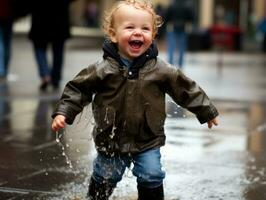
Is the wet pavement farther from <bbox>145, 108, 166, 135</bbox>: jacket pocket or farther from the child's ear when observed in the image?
the child's ear

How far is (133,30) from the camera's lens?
464 centimetres

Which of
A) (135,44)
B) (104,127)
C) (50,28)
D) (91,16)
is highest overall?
(135,44)

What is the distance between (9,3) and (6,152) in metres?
6.97

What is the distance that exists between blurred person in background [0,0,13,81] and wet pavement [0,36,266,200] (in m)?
1.64

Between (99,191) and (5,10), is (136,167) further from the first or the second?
(5,10)

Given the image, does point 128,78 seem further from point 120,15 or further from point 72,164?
point 72,164

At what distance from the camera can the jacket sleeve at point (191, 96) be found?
15.5ft

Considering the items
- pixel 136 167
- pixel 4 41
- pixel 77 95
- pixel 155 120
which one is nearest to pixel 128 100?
pixel 155 120

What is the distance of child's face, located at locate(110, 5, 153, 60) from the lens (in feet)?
15.2

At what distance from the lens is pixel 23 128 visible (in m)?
8.35

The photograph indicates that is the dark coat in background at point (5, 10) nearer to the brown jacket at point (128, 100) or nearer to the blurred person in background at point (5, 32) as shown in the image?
the blurred person in background at point (5, 32)

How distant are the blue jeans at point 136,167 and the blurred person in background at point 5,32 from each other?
29.2 ft

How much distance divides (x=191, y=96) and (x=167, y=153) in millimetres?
2327

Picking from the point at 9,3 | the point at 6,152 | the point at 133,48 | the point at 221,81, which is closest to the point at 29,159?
the point at 6,152
